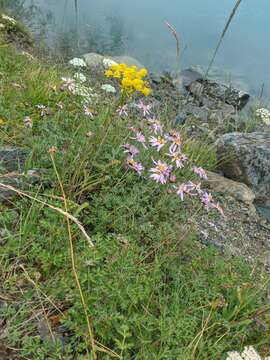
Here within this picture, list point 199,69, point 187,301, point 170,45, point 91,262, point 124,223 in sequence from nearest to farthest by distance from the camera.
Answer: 1. point 91,262
2. point 187,301
3. point 124,223
4. point 199,69
5. point 170,45

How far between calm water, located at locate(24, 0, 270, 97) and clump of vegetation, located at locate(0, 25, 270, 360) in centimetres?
552

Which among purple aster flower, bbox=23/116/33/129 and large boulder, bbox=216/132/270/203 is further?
large boulder, bbox=216/132/270/203

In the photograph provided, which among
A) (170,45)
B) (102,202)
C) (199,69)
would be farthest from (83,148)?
(170,45)

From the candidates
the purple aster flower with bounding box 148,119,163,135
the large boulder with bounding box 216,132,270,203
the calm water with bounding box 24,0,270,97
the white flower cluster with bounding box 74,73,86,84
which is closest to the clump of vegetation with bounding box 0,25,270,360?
the purple aster flower with bounding box 148,119,163,135

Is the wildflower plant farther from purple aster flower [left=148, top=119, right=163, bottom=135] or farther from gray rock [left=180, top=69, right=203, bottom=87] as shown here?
gray rock [left=180, top=69, right=203, bottom=87]

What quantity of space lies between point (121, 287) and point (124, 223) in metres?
0.60

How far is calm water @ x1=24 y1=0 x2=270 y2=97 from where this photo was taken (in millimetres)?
12133

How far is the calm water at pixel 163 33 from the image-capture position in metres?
12.1

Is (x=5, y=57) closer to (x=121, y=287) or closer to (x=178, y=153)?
(x=178, y=153)

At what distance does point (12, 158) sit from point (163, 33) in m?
14.2

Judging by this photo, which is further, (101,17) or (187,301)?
(101,17)

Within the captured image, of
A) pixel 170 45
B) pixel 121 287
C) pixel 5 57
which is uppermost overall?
pixel 121 287

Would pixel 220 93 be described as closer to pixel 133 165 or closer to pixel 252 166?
pixel 252 166

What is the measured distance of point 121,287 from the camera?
1922mm
